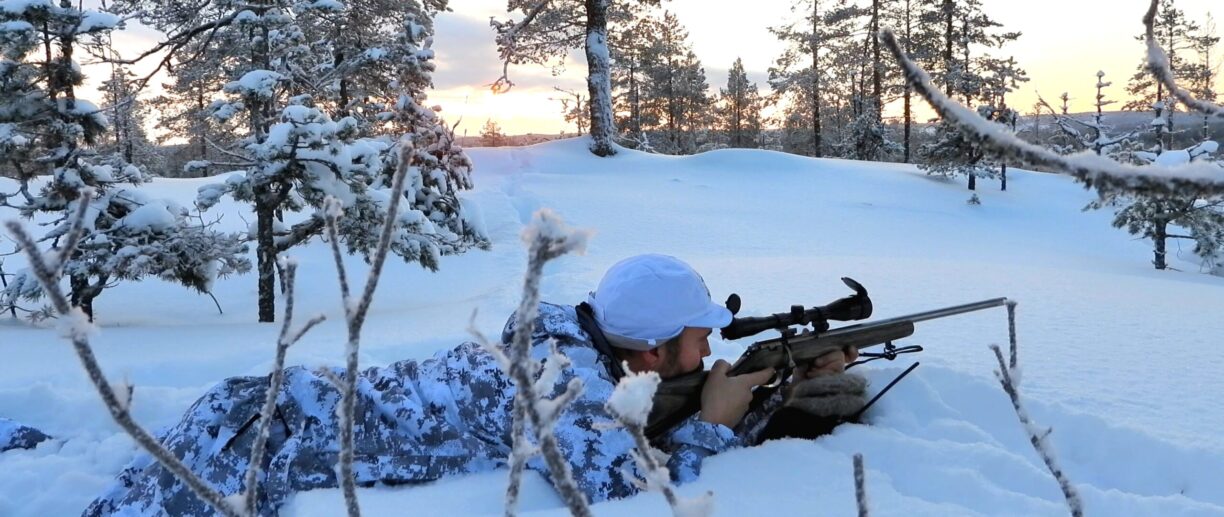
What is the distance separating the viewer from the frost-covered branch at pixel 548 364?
0.42m

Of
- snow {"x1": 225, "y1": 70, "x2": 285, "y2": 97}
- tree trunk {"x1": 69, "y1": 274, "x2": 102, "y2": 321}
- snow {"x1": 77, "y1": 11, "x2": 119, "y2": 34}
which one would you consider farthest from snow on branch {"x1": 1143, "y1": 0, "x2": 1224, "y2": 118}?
snow {"x1": 77, "y1": 11, "x2": 119, "y2": 34}

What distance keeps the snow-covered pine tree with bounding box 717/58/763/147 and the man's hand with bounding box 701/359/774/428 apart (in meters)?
47.7

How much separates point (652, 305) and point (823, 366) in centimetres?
69

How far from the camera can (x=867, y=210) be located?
14.8 m

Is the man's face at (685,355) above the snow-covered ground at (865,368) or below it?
above

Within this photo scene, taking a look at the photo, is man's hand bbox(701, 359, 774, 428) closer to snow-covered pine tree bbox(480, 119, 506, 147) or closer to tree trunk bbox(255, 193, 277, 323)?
tree trunk bbox(255, 193, 277, 323)

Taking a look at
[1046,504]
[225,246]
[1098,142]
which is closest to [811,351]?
[1046,504]

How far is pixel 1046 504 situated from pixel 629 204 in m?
12.0

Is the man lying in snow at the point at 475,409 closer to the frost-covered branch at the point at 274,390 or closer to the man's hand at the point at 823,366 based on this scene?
the man's hand at the point at 823,366

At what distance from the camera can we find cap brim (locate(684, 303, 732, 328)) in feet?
8.71

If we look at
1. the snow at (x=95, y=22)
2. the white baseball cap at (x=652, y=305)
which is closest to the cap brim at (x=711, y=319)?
the white baseball cap at (x=652, y=305)

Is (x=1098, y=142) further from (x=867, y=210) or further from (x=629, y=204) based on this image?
(x=629, y=204)

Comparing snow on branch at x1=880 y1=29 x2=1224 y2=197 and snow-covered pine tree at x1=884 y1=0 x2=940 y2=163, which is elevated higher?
snow-covered pine tree at x1=884 y1=0 x2=940 y2=163

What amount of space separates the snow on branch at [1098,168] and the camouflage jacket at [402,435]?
195 centimetres
